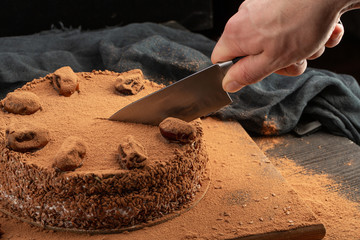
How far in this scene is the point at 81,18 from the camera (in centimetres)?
302

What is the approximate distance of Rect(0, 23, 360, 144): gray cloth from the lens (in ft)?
7.18

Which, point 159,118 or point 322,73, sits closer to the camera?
point 159,118

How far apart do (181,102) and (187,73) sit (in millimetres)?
768

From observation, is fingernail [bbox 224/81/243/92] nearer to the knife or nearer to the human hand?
the human hand

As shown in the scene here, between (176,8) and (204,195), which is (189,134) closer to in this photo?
(204,195)

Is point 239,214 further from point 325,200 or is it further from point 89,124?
point 89,124

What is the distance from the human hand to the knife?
175mm

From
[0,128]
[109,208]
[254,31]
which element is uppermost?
[254,31]

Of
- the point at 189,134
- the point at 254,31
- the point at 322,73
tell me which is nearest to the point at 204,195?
the point at 189,134

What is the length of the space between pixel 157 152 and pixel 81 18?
1.83 m

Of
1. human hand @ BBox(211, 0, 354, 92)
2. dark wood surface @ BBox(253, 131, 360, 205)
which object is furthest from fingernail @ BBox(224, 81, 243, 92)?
dark wood surface @ BBox(253, 131, 360, 205)

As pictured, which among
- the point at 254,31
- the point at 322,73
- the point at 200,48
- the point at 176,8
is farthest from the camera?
the point at 176,8

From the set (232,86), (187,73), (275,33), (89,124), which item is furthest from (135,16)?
(275,33)

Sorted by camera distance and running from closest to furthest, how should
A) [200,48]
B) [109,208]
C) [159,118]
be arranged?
1. [109,208]
2. [159,118]
3. [200,48]
